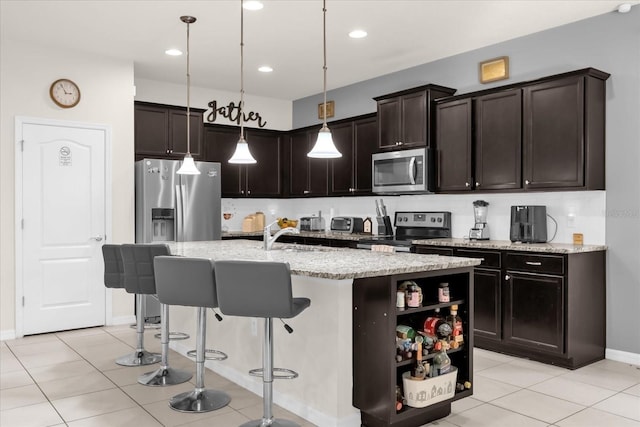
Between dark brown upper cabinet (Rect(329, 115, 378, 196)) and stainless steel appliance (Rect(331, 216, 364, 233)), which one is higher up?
dark brown upper cabinet (Rect(329, 115, 378, 196))

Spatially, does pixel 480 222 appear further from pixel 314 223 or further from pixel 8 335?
pixel 8 335

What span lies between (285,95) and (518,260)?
14.0 feet

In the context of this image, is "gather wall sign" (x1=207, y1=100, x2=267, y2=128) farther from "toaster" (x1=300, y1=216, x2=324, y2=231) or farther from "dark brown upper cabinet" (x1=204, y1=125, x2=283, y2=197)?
"toaster" (x1=300, y1=216, x2=324, y2=231)

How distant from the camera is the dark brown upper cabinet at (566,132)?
4.10m

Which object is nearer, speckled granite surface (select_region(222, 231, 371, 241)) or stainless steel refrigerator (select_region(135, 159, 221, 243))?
stainless steel refrigerator (select_region(135, 159, 221, 243))

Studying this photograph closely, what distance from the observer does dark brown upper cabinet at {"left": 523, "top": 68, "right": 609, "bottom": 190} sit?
13.5ft

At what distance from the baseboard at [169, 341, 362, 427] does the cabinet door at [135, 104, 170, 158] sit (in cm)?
289

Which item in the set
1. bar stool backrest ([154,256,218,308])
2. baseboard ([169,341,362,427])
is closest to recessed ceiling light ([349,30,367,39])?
bar stool backrest ([154,256,218,308])

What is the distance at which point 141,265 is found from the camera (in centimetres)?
357

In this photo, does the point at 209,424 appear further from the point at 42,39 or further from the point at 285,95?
the point at 285,95

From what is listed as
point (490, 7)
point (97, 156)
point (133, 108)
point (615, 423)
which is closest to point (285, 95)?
point (133, 108)

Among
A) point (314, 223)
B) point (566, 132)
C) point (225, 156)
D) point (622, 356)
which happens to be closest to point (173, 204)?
point (225, 156)

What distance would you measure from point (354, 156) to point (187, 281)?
3.81 m

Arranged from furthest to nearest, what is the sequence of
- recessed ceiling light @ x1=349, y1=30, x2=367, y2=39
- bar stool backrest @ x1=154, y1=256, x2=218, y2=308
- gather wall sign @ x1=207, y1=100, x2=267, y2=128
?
gather wall sign @ x1=207, y1=100, x2=267, y2=128 < recessed ceiling light @ x1=349, y1=30, x2=367, y2=39 < bar stool backrest @ x1=154, y1=256, x2=218, y2=308
